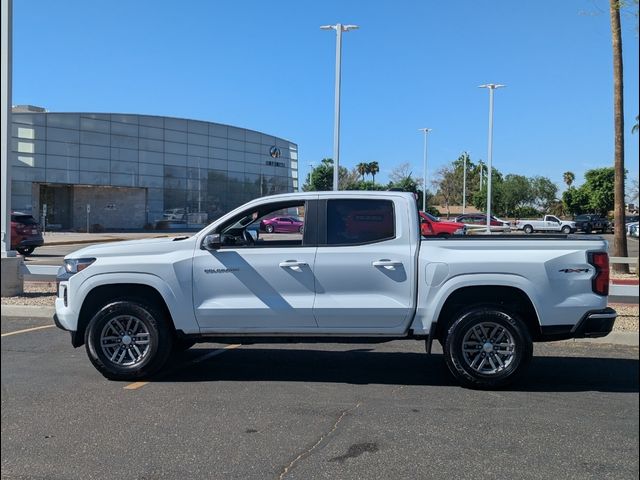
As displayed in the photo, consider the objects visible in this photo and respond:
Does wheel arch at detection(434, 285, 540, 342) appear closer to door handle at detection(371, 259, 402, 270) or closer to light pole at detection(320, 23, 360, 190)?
door handle at detection(371, 259, 402, 270)

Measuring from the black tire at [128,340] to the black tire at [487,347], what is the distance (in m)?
2.91

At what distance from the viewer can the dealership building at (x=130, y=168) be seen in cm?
4825

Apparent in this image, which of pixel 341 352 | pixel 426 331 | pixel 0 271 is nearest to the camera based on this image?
pixel 0 271

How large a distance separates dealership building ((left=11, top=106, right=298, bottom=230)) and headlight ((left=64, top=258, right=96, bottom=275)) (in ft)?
137

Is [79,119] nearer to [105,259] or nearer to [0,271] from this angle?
[105,259]

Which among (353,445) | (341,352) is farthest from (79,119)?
(353,445)

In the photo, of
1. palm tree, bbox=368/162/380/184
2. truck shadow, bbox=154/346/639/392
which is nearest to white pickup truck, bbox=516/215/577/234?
truck shadow, bbox=154/346/639/392

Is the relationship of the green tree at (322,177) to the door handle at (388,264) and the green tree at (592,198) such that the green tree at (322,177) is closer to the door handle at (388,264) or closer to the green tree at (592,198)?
the green tree at (592,198)

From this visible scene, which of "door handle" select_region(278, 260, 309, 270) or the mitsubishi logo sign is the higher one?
the mitsubishi logo sign

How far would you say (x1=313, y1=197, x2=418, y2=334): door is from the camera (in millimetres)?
5992

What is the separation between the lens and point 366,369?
7.02 metres

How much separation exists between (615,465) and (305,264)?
10.4 ft

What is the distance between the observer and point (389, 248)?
610 centimetres

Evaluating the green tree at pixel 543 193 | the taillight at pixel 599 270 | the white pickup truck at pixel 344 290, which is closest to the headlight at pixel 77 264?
the white pickup truck at pixel 344 290
